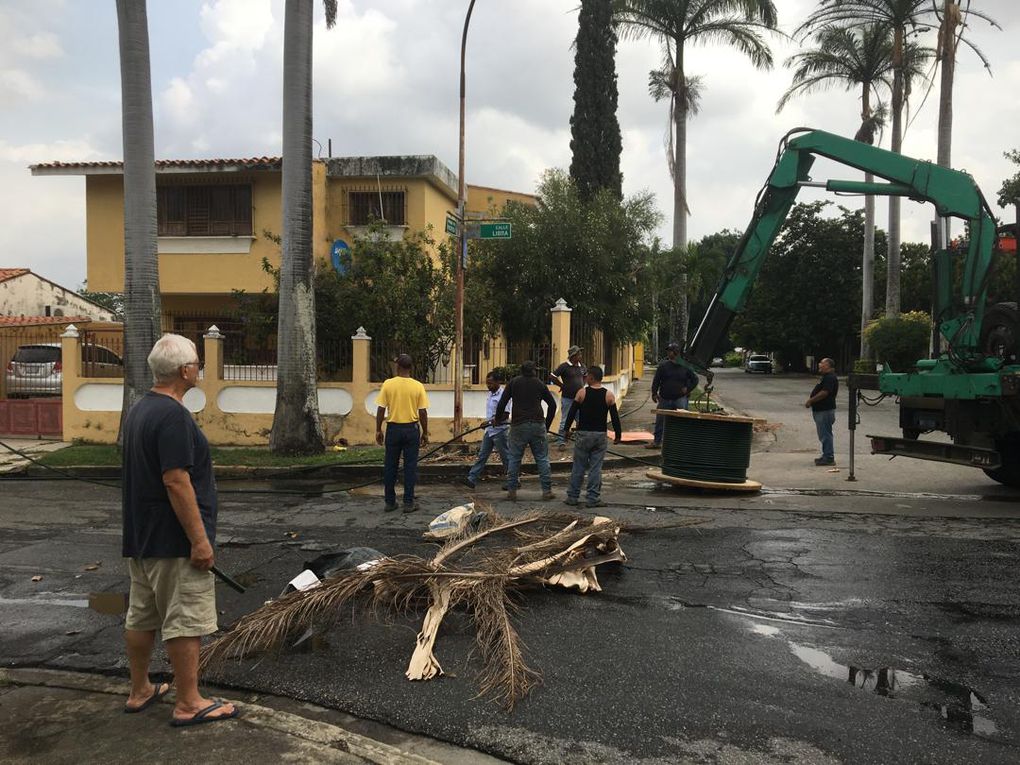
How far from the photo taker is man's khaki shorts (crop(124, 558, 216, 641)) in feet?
11.6

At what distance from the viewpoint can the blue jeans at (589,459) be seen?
352 inches

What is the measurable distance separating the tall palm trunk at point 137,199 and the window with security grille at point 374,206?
27.1ft

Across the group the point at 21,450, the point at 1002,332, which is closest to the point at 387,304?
the point at 21,450

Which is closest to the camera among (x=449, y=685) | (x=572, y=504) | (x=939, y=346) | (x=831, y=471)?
(x=449, y=685)

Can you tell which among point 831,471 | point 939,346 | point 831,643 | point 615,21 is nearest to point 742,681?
point 831,643

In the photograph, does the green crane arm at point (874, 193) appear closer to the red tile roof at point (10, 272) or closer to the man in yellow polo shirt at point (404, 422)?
the man in yellow polo shirt at point (404, 422)

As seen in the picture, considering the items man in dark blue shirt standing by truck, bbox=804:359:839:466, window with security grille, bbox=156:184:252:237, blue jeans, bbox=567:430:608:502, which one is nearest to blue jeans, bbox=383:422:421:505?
blue jeans, bbox=567:430:608:502

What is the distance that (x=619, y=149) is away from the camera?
2439cm

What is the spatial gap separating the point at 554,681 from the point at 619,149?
22.3m

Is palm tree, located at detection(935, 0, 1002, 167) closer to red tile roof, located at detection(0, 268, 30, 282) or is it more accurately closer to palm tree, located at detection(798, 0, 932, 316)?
palm tree, located at detection(798, 0, 932, 316)

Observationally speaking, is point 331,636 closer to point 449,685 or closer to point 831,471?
point 449,685

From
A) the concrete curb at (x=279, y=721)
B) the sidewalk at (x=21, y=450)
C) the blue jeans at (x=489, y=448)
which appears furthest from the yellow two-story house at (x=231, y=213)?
the concrete curb at (x=279, y=721)

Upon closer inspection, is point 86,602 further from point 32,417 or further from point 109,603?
point 32,417

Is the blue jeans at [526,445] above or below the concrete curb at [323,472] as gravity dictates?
above
